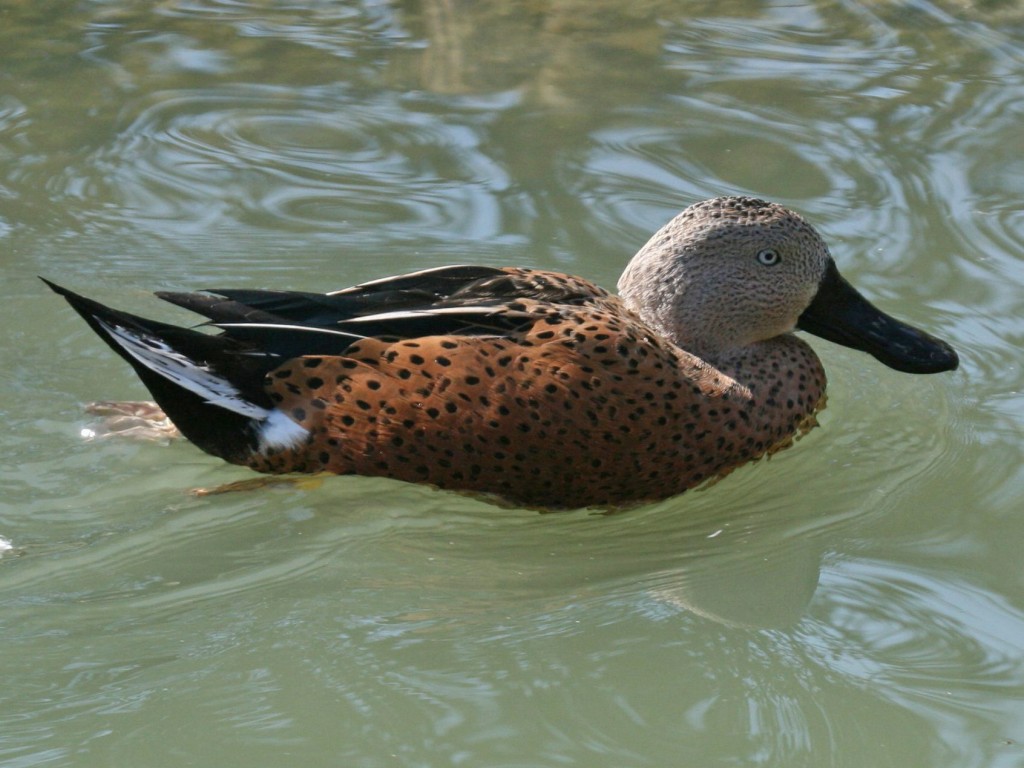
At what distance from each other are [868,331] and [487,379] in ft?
4.75

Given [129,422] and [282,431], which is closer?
[282,431]

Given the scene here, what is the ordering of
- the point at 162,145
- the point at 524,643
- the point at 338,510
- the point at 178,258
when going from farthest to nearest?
the point at 162,145 < the point at 178,258 < the point at 338,510 < the point at 524,643

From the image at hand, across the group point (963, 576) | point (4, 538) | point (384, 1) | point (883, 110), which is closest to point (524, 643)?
point (963, 576)

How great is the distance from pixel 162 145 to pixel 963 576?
13.7 ft

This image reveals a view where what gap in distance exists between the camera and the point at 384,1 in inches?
336

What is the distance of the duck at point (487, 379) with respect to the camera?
4652 mm

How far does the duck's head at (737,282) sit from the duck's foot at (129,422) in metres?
1.66

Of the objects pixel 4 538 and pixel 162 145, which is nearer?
pixel 4 538

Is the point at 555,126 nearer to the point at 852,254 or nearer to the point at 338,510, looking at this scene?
the point at 852,254

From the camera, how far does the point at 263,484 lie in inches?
195

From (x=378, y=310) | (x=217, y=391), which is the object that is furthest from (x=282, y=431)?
(x=378, y=310)

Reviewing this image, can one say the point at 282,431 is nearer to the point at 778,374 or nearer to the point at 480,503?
the point at 480,503

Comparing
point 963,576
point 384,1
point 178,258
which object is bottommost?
point 963,576

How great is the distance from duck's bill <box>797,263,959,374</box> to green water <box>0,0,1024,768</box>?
291 mm
